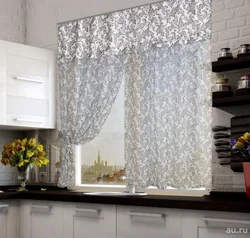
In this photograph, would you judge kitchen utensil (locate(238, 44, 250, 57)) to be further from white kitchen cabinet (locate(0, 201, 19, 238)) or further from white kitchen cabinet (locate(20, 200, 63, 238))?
white kitchen cabinet (locate(0, 201, 19, 238))

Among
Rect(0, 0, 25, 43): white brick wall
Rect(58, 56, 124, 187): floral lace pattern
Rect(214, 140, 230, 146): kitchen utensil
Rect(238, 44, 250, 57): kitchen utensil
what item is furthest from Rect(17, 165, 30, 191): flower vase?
Rect(238, 44, 250, 57): kitchen utensil

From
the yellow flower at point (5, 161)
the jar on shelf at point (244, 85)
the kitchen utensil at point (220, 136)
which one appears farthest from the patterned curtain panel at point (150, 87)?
the yellow flower at point (5, 161)

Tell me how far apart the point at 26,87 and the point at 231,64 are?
6.80 ft

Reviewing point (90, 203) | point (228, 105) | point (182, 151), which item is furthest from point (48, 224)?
point (228, 105)

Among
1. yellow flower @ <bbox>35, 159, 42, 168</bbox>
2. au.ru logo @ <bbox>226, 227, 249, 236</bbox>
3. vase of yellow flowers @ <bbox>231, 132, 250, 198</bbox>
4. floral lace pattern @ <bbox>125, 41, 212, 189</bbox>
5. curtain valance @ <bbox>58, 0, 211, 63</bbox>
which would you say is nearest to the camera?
au.ru logo @ <bbox>226, 227, 249, 236</bbox>

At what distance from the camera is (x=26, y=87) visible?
5145mm

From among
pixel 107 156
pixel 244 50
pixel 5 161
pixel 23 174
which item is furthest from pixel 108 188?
pixel 244 50

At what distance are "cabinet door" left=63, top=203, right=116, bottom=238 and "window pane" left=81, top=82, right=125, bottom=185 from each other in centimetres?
75

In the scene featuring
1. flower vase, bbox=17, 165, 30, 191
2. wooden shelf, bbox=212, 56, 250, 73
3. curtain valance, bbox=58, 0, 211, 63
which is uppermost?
curtain valance, bbox=58, 0, 211, 63

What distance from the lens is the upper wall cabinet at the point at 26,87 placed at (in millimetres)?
4980

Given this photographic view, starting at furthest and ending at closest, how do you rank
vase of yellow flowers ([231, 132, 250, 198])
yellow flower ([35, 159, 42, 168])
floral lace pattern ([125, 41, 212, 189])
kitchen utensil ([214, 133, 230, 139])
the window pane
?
yellow flower ([35, 159, 42, 168]) → the window pane → floral lace pattern ([125, 41, 212, 189]) → kitchen utensil ([214, 133, 230, 139]) → vase of yellow flowers ([231, 132, 250, 198])

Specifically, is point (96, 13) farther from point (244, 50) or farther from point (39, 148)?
point (244, 50)

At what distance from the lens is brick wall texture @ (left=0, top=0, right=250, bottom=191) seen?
416 cm

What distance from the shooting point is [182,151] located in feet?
14.5
